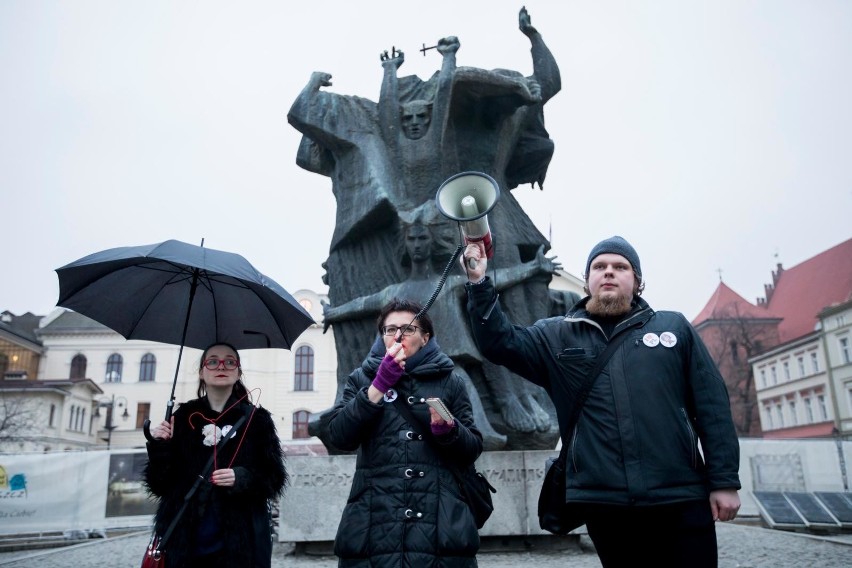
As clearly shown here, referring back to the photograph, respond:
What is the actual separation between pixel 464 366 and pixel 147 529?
8.78 metres

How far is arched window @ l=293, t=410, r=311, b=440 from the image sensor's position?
45.3 metres

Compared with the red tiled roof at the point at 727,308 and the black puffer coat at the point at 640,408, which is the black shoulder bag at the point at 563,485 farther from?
the red tiled roof at the point at 727,308

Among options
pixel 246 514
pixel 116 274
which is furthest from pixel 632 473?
pixel 116 274

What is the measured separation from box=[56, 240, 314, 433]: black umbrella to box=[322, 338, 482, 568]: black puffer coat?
1038 millimetres

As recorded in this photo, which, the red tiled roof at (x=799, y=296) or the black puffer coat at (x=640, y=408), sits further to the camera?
the red tiled roof at (x=799, y=296)

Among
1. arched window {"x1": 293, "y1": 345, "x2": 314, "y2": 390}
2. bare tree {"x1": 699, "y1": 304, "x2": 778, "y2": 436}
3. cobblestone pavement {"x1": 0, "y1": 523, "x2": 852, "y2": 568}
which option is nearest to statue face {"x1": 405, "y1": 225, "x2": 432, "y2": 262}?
cobblestone pavement {"x1": 0, "y1": 523, "x2": 852, "y2": 568}

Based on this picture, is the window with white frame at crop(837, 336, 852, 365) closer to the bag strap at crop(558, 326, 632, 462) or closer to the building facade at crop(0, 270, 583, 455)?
the building facade at crop(0, 270, 583, 455)

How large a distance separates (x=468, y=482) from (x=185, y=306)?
2.10 metres

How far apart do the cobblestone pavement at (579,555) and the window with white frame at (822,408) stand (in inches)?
1503

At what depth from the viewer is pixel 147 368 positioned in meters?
49.3

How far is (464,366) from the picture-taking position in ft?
23.8

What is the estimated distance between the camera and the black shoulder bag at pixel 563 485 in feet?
8.70

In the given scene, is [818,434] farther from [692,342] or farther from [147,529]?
[692,342]

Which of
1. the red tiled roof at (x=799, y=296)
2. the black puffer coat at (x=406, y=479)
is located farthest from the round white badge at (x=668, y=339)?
the red tiled roof at (x=799, y=296)
